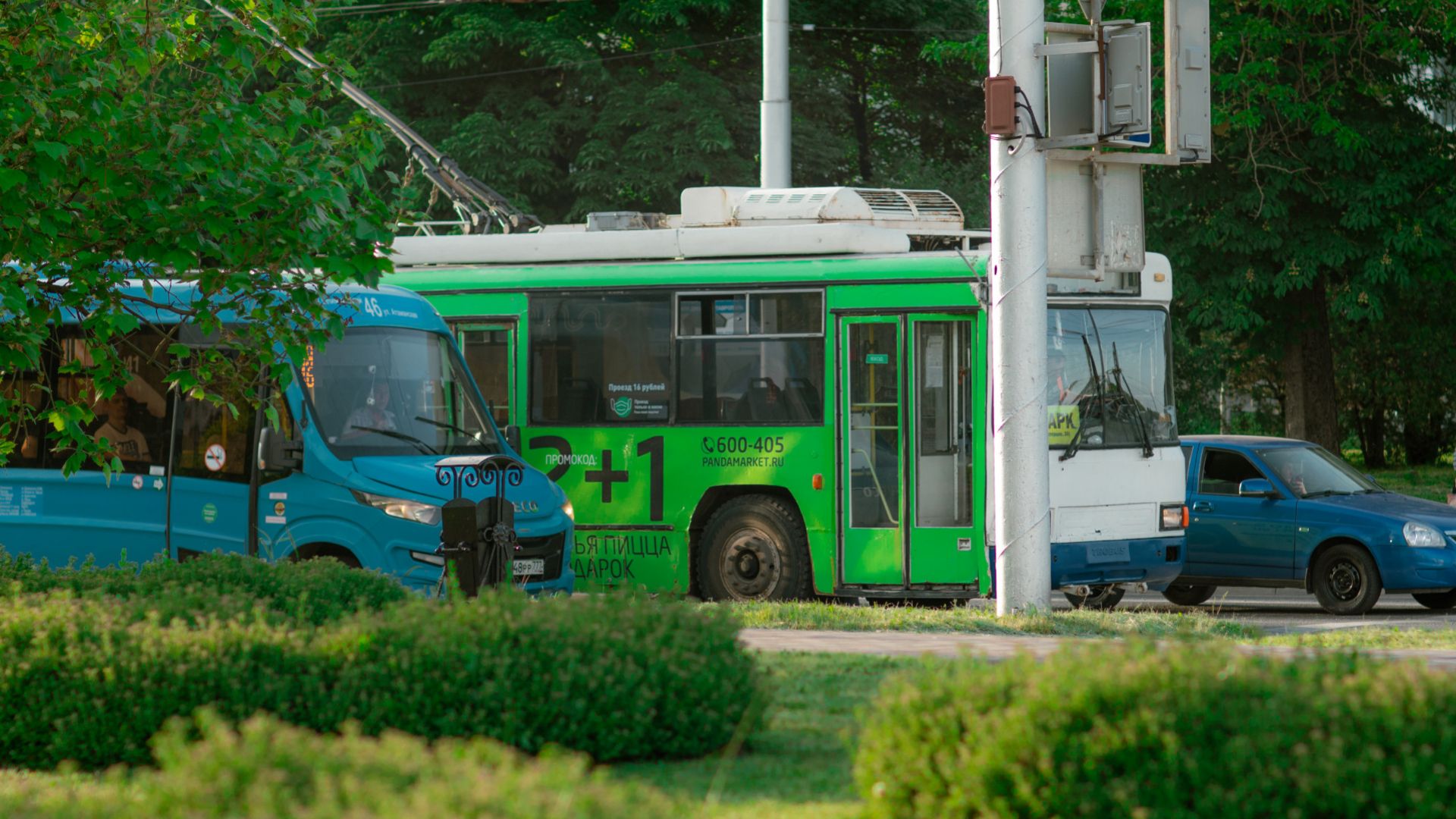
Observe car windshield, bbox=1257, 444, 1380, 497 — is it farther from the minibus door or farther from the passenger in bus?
the passenger in bus

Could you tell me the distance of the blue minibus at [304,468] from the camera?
530 inches

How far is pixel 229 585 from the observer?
29.0 feet

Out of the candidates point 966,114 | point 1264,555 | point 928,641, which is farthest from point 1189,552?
point 966,114

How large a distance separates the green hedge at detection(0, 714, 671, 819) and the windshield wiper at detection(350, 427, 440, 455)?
9.24 m

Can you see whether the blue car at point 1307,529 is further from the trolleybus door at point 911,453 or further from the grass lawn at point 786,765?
the grass lawn at point 786,765

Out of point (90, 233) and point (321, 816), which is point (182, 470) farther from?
point (321, 816)

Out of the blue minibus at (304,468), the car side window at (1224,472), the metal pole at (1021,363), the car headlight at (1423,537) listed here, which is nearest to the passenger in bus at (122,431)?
the blue minibus at (304,468)

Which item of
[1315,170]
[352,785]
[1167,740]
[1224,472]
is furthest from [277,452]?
[1315,170]

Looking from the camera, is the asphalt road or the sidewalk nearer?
the sidewalk

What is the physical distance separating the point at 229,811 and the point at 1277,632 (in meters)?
11.2

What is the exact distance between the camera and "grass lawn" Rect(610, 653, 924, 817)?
6.06 meters

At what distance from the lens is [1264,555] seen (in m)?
16.4

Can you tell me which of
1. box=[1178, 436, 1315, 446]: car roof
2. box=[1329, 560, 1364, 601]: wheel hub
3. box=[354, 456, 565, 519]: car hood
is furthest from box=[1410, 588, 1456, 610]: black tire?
box=[354, 456, 565, 519]: car hood

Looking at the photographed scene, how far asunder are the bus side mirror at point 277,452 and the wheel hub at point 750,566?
362 cm
